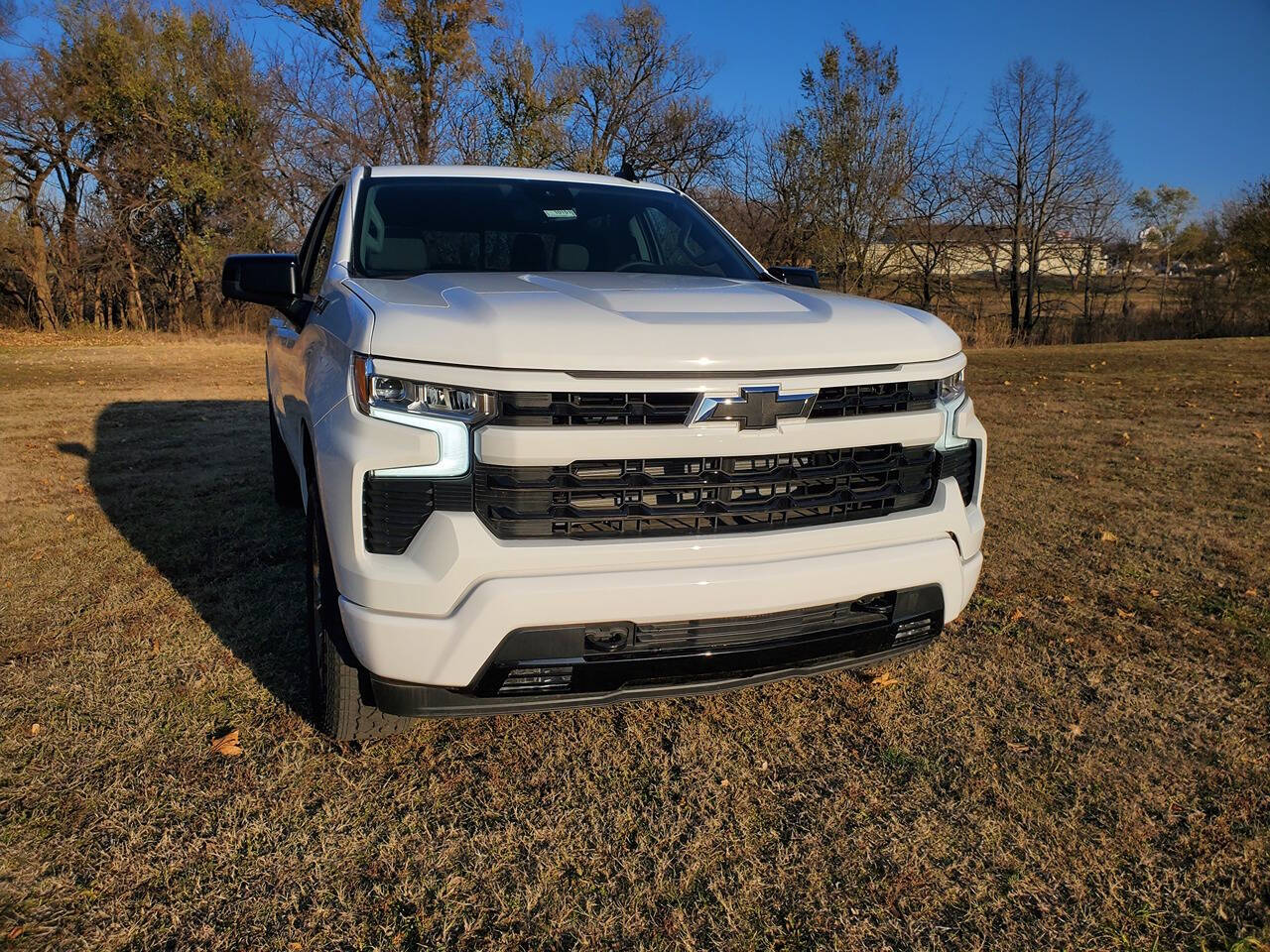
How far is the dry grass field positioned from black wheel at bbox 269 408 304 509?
2.31ft

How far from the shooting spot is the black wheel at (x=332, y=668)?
2.32 meters

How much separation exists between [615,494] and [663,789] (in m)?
0.96

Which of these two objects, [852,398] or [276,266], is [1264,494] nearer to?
[852,398]

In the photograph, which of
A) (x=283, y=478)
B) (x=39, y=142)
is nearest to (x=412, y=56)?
(x=39, y=142)

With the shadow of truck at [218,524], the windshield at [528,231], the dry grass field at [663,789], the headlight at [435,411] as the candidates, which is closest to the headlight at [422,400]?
the headlight at [435,411]

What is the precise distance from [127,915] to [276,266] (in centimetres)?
232

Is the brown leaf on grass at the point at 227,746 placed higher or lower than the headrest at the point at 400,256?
lower

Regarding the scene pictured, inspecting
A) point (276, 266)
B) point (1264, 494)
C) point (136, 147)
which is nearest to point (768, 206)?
point (136, 147)

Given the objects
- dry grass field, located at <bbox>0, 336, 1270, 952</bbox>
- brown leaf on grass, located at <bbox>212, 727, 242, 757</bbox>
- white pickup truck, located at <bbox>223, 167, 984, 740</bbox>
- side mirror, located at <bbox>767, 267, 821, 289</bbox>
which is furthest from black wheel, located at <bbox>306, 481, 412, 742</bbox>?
side mirror, located at <bbox>767, 267, 821, 289</bbox>

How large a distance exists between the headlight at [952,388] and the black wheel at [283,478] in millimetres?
3834

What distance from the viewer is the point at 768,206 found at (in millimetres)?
27312

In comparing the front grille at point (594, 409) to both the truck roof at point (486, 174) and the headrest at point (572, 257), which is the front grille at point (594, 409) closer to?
the headrest at point (572, 257)

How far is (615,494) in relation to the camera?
214 centimetres

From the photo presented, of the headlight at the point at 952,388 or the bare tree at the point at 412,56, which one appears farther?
the bare tree at the point at 412,56
